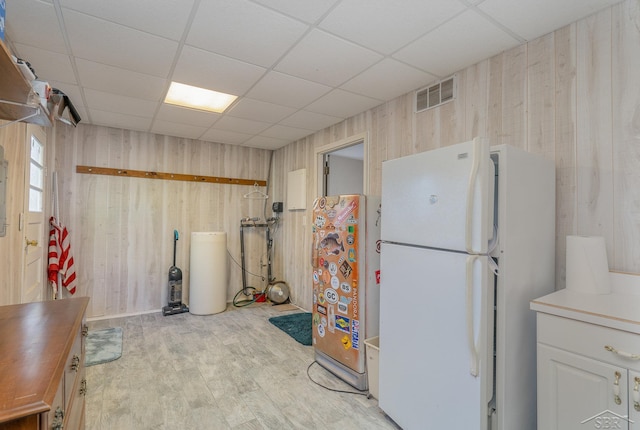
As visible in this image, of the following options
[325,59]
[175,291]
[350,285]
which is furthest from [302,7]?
[175,291]

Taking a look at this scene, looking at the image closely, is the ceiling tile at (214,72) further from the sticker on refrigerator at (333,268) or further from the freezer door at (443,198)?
the sticker on refrigerator at (333,268)

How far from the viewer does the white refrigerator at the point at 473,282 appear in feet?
4.99

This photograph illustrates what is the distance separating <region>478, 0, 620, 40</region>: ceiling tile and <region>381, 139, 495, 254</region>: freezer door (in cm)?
82

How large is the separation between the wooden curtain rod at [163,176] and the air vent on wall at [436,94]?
10.1ft

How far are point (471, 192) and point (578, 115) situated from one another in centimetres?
94

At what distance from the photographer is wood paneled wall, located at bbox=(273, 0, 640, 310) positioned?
1.63m

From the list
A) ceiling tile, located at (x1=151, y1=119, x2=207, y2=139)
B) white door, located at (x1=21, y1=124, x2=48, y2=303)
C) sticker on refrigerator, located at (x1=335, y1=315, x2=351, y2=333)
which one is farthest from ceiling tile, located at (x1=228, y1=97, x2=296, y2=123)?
sticker on refrigerator, located at (x1=335, y1=315, x2=351, y2=333)

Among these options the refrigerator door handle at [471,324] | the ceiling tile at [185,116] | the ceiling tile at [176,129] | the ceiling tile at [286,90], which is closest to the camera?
the refrigerator door handle at [471,324]

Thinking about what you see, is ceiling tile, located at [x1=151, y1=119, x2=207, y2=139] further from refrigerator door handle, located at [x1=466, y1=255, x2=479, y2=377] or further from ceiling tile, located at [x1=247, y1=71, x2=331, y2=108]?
refrigerator door handle, located at [x1=466, y1=255, x2=479, y2=377]

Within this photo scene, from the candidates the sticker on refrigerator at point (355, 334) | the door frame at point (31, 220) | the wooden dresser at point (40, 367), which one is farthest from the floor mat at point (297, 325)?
the door frame at point (31, 220)

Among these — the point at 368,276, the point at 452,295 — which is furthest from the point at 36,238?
the point at 452,295

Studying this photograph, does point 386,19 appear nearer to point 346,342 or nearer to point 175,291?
point 346,342

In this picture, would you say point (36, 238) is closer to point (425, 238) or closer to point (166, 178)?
point (166, 178)

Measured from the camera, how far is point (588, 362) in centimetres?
130
